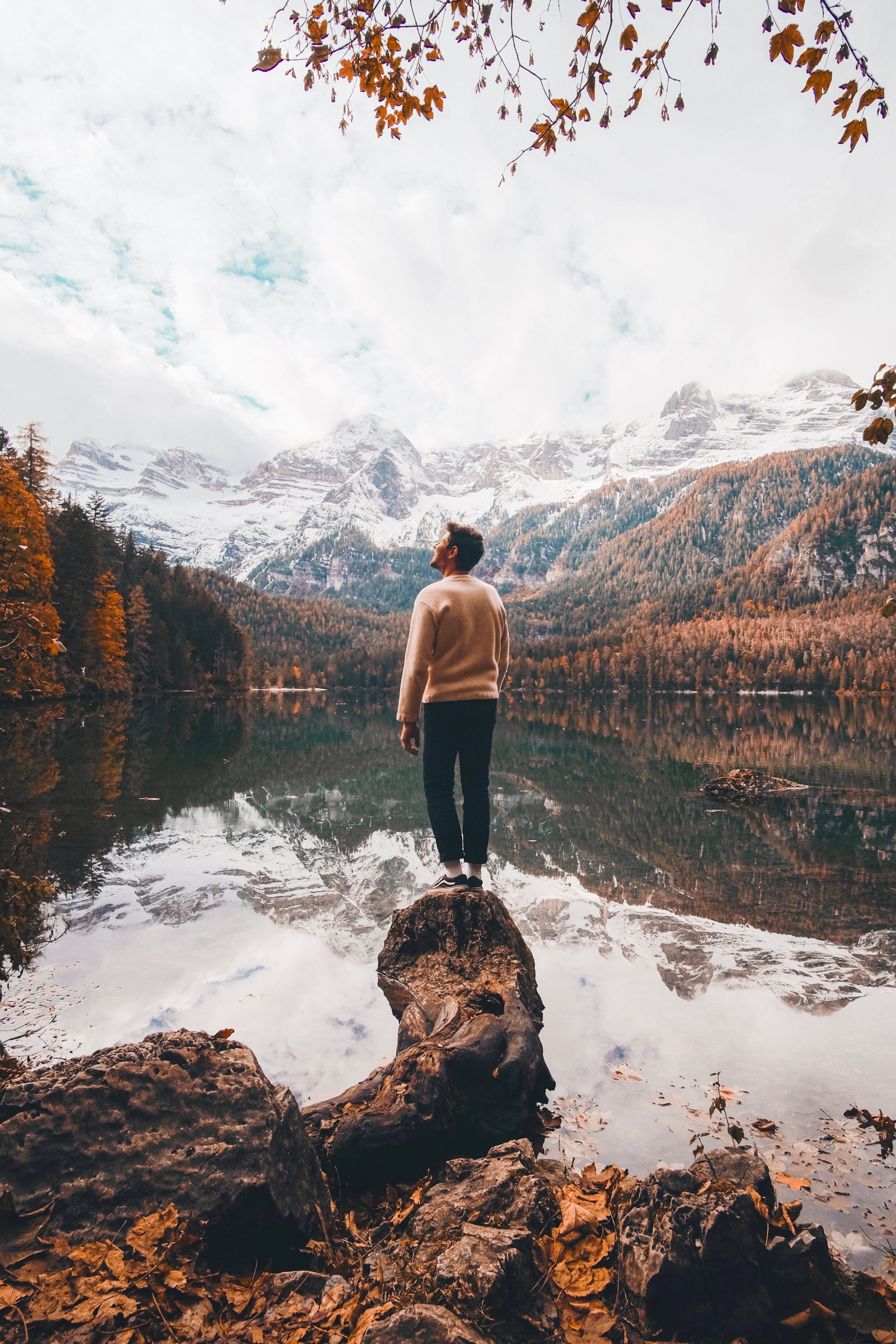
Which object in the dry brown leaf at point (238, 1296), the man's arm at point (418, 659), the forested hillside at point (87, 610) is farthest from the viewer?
the forested hillside at point (87, 610)

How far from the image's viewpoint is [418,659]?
5.36 metres

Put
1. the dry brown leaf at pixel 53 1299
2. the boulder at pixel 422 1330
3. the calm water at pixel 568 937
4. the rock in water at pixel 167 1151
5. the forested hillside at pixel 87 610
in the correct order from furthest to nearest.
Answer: the forested hillside at pixel 87 610, the calm water at pixel 568 937, the rock in water at pixel 167 1151, the dry brown leaf at pixel 53 1299, the boulder at pixel 422 1330

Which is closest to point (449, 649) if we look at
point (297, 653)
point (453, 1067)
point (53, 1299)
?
point (453, 1067)

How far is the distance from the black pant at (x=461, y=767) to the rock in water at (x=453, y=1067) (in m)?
0.45

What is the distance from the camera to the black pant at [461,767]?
542 cm

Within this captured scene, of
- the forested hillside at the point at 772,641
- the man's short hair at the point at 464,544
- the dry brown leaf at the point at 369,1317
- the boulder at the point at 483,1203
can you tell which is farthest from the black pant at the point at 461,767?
the forested hillside at the point at 772,641

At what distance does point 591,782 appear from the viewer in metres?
20.0

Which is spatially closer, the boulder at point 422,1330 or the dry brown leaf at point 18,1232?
the boulder at point 422,1330

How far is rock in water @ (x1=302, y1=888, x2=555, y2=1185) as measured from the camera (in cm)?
340

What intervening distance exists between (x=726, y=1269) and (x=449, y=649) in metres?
4.11

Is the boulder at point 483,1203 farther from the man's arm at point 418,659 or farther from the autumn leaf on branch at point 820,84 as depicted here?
the autumn leaf on branch at point 820,84

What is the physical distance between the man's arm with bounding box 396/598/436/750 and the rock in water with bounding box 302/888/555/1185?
67.5 inches

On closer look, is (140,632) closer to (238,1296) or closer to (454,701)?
(454,701)

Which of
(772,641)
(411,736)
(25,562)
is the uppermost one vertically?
(772,641)
